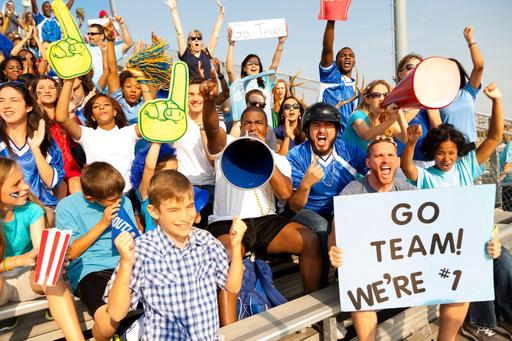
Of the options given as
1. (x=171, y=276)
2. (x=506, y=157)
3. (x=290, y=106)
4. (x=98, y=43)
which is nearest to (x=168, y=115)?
(x=171, y=276)

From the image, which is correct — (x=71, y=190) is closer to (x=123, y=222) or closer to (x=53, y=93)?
(x=53, y=93)

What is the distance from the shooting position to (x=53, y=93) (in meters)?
3.62

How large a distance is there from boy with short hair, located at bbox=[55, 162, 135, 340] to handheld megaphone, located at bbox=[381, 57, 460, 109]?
1.90 metres

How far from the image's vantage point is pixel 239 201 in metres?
2.97

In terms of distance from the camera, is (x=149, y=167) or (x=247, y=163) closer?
(x=247, y=163)

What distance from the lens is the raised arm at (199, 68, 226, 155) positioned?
2.58 m

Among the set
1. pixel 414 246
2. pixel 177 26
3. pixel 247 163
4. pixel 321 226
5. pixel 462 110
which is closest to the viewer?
pixel 414 246

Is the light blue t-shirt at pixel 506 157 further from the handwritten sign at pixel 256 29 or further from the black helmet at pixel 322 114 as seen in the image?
the black helmet at pixel 322 114

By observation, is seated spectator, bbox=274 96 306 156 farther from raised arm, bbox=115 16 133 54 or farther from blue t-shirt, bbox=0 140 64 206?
raised arm, bbox=115 16 133 54

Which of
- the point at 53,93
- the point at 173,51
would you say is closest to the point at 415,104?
the point at 53,93

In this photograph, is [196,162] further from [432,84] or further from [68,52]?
[432,84]

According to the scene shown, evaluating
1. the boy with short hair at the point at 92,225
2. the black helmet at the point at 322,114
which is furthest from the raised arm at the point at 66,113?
the black helmet at the point at 322,114

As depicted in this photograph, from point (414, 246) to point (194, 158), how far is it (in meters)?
1.85

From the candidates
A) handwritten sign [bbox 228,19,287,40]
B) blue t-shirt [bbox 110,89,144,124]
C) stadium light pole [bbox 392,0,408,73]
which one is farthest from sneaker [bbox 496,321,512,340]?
stadium light pole [bbox 392,0,408,73]
